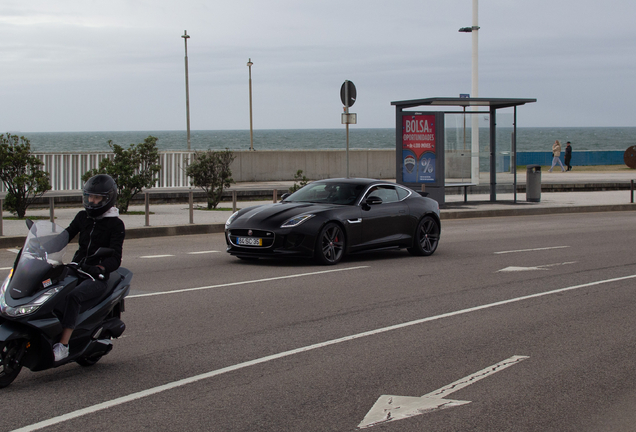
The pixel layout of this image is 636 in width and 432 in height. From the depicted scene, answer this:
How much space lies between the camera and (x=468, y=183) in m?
24.1

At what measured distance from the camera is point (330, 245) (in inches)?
466

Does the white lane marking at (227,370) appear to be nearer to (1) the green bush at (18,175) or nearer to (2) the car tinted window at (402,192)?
(2) the car tinted window at (402,192)

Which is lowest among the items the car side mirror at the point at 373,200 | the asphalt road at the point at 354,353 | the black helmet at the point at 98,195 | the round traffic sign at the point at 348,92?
the asphalt road at the point at 354,353

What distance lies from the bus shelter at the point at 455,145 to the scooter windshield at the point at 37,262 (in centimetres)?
1736

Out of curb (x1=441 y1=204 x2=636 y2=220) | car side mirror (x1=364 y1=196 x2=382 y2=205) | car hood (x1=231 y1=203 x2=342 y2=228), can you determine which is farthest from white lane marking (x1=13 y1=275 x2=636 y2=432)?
curb (x1=441 y1=204 x2=636 y2=220)

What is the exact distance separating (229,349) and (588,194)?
84.0 feet

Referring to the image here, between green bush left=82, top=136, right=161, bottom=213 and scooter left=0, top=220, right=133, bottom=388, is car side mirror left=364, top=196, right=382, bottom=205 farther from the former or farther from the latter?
green bush left=82, top=136, right=161, bottom=213

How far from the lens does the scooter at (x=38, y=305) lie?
17.3 ft

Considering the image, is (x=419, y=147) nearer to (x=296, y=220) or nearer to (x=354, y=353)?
(x=296, y=220)

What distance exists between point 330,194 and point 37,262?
7.73m

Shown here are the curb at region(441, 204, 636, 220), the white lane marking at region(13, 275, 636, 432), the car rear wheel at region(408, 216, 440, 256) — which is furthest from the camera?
the curb at region(441, 204, 636, 220)

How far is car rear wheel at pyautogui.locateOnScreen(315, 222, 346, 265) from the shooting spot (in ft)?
38.1

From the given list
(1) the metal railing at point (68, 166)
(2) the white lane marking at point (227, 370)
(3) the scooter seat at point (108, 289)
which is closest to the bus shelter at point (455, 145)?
(1) the metal railing at point (68, 166)

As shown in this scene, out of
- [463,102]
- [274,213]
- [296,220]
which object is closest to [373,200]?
[296,220]
